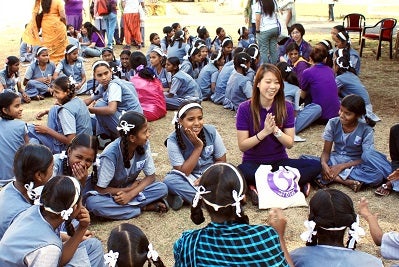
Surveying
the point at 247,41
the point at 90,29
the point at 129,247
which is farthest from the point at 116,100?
the point at 90,29

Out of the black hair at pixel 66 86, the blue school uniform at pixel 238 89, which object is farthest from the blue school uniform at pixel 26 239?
the blue school uniform at pixel 238 89

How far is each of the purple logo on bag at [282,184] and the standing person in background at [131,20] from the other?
349 inches

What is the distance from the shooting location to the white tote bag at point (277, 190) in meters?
4.08

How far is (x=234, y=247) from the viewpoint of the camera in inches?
83.9

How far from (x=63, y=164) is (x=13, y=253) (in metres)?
1.33

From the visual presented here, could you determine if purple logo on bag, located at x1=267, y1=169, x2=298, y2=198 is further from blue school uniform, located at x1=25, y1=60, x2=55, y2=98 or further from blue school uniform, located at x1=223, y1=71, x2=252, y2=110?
blue school uniform, located at x1=25, y1=60, x2=55, y2=98

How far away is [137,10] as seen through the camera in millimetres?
12141

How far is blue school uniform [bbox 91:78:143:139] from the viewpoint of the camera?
5.42 m

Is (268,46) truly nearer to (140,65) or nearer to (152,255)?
(140,65)

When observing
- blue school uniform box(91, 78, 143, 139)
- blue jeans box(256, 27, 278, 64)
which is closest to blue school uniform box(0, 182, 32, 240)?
blue school uniform box(91, 78, 143, 139)

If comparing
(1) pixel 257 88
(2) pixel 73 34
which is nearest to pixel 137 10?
(2) pixel 73 34

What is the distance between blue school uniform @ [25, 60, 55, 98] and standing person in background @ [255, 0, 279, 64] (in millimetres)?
3230

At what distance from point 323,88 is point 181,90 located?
78.4 inches

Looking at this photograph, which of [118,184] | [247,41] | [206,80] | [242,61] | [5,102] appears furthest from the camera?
[247,41]
